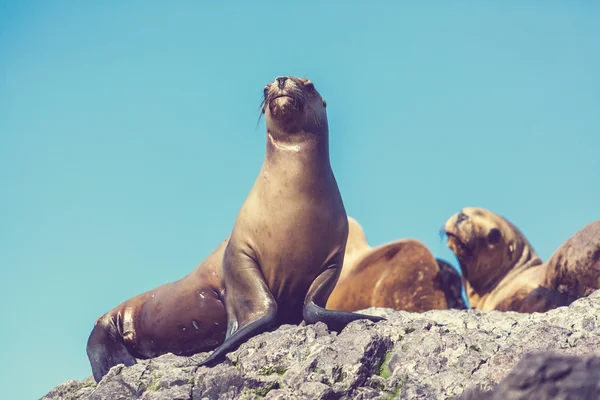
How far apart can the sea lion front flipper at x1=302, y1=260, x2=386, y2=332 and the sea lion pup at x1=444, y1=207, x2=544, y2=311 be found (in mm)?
7296

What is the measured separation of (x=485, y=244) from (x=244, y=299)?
7974 millimetres

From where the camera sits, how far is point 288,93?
8.27 metres

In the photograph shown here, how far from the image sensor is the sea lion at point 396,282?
14.1 m

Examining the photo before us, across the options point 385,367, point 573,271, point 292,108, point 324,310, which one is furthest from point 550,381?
point 573,271

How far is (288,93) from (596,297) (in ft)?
11.2

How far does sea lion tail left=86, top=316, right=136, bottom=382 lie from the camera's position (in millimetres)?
9117

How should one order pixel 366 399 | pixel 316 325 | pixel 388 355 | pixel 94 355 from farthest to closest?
1. pixel 94 355
2. pixel 316 325
3. pixel 388 355
4. pixel 366 399

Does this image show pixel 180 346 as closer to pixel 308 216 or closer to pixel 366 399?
pixel 308 216

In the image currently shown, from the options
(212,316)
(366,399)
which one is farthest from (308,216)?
(366,399)

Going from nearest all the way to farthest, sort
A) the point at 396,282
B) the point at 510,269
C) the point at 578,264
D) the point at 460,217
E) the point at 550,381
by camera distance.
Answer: the point at 550,381
the point at 578,264
the point at 396,282
the point at 510,269
the point at 460,217

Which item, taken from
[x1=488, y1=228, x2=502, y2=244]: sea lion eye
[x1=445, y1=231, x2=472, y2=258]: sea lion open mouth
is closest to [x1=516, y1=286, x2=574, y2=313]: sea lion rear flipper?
[x1=488, y1=228, x2=502, y2=244]: sea lion eye

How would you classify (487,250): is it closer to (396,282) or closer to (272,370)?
(396,282)

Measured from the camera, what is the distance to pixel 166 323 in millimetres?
8969

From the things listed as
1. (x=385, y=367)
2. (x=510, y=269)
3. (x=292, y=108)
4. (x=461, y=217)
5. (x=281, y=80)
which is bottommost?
(x=510, y=269)
